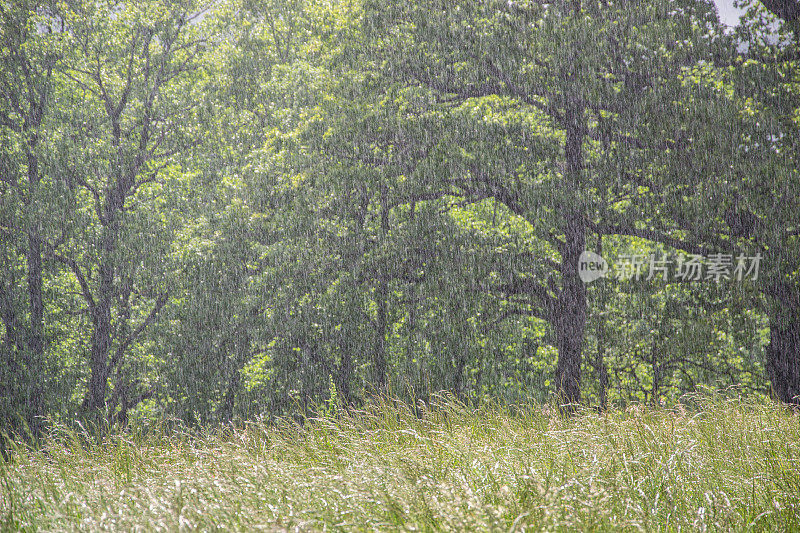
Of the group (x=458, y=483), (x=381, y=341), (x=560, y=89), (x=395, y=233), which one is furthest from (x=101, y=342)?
(x=458, y=483)

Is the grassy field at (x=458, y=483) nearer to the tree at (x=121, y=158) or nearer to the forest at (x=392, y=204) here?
the forest at (x=392, y=204)

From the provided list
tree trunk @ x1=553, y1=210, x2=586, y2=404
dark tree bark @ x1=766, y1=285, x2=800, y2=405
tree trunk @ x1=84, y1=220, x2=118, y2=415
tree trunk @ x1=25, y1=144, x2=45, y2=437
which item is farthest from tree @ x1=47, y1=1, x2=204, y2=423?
dark tree bark @ x1=766, y1=285, x2=800, y2=405

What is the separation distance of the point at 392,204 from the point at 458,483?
10925mm

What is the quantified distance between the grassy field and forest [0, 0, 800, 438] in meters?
3.93

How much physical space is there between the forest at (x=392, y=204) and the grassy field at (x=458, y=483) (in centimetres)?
393

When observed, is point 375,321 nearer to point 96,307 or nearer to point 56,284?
point 96,307

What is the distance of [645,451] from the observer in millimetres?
4746

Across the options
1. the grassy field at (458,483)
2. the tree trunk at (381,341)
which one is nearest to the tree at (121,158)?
the tree trunk at (381,341)

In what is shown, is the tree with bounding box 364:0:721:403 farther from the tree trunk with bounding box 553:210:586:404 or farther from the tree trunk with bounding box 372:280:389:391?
the tree trunk with bounding box 372:280:389:391

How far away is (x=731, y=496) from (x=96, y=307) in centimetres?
1777

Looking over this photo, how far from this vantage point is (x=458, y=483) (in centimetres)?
398

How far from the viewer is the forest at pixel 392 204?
40.4ft

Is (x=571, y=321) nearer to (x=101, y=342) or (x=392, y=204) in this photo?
(x=392, y=204)

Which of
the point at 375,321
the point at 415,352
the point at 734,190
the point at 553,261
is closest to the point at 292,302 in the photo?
the point at 375,321
